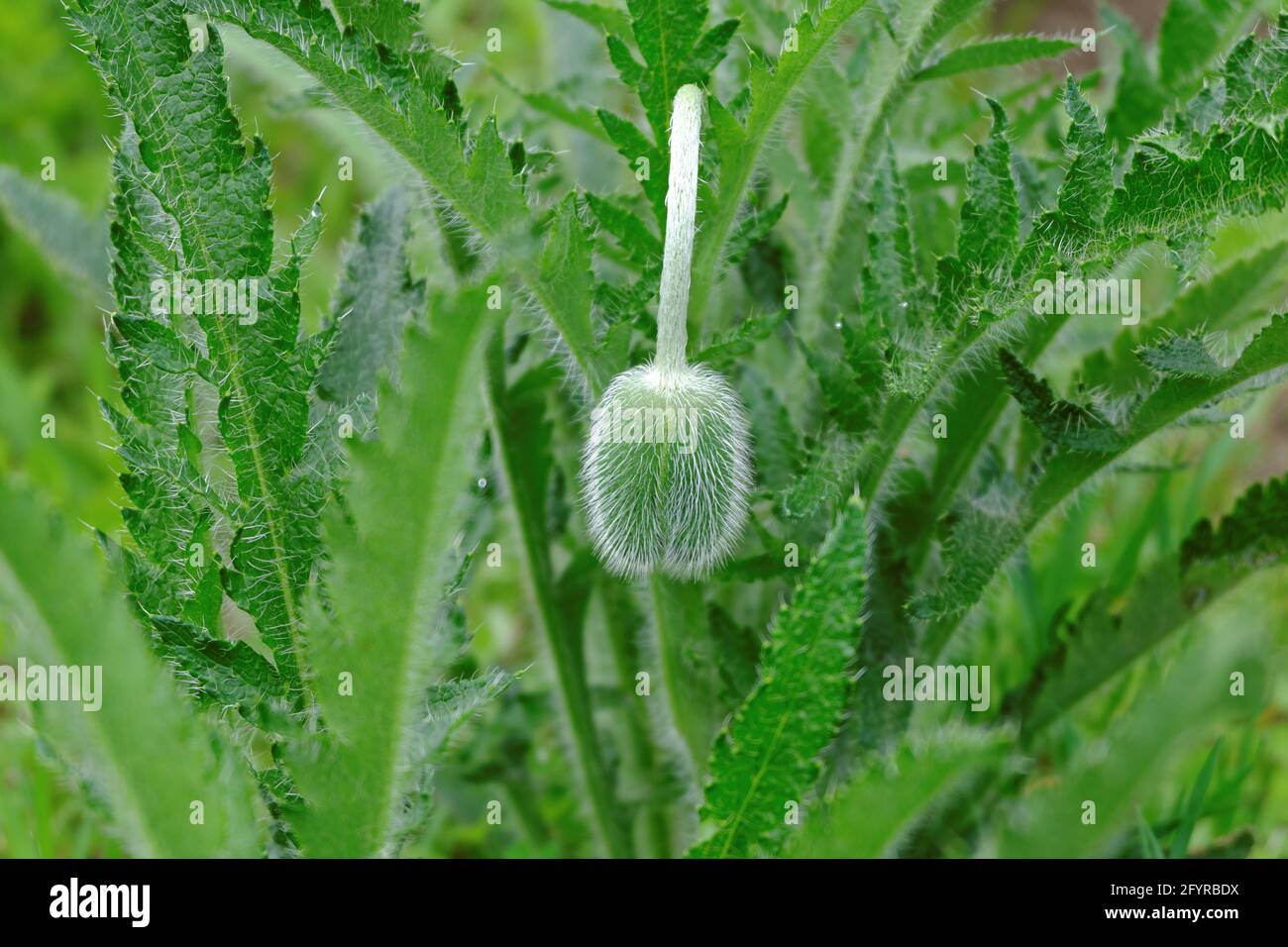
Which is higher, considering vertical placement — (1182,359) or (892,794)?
(1182,359)

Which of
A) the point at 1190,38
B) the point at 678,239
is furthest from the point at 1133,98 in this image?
the point at 678,239

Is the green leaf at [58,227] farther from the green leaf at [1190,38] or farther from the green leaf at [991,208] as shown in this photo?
the green leaf at [1190,38]

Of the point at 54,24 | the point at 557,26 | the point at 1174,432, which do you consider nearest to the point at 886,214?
the point at 1174,432

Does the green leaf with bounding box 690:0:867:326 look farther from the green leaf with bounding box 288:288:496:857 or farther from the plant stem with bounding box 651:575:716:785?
the green leaf with bounding box 288:288:496:857

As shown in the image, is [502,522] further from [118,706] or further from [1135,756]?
[1135,756]

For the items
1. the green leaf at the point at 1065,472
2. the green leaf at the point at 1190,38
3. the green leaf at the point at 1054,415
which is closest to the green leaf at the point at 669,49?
the green leaf at the point at 1054,415

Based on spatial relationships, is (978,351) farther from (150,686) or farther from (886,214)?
(150,686)
